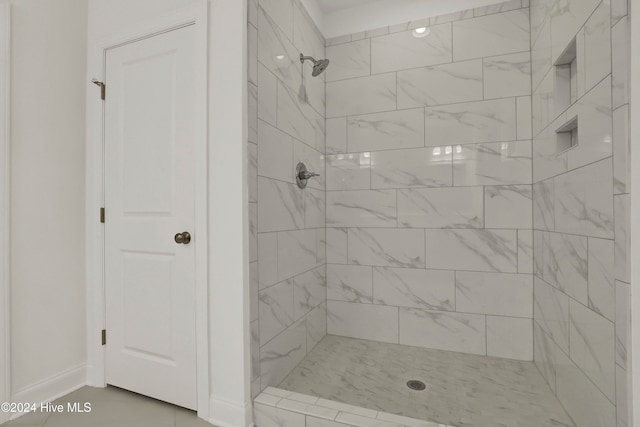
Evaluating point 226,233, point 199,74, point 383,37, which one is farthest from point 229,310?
point 383,37

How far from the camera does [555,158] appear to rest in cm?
170

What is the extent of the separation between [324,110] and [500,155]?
1424mm

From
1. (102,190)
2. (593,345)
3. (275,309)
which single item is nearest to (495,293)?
(593,345)

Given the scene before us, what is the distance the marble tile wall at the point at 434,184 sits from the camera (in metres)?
2.19

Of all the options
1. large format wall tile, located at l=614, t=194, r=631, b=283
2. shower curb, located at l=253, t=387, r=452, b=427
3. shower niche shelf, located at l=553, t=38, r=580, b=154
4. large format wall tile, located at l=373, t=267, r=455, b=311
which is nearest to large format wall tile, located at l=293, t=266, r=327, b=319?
large format wall tile, located at l=373, t=267, r=455, b=311

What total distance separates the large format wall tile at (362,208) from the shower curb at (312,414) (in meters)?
1.36

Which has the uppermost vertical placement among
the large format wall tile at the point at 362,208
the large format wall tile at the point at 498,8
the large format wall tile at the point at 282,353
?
the large format wall tile at the point at 498,8

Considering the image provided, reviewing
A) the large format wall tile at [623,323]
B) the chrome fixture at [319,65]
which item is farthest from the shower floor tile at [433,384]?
the chrome fixture at [319,65]

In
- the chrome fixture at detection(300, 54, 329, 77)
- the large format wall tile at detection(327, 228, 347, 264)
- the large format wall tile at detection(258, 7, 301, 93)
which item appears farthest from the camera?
the large format wall tile at detection(327, 228, 347, 264)

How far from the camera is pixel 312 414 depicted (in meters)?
1.47

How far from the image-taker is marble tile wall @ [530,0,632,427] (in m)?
1.07

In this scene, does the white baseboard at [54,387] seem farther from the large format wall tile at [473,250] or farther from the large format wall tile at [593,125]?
the large format wall tile at [593,125]

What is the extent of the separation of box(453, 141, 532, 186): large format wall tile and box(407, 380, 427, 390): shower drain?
139 cm

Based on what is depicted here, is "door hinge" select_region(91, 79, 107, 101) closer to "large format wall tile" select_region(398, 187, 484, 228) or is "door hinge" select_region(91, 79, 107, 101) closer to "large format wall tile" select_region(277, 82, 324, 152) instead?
"large format wall tile" select_region(277, 82, 324, 152)
